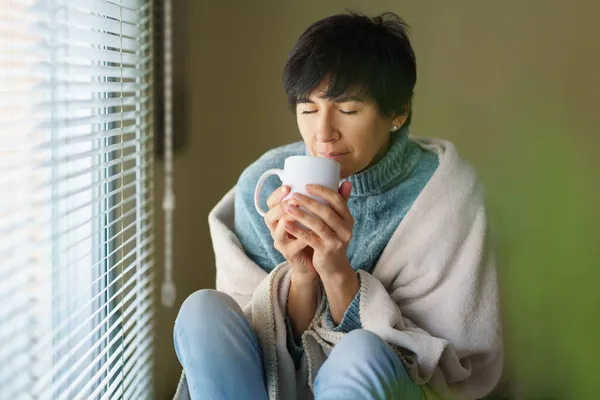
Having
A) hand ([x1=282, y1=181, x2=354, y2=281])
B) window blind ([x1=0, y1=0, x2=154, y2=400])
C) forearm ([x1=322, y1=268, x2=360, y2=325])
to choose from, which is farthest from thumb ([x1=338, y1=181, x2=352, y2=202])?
window blind ([x1=0, y1=0, x2=154, y2=400])

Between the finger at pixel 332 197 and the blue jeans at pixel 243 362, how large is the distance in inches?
5.8

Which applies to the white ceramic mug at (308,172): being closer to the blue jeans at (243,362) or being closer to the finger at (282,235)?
the finger at (282,235)

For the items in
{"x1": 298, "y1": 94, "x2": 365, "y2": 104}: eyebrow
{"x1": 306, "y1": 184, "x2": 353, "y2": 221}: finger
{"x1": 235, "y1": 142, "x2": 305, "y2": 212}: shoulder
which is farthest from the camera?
{"x1": 235, "y1": 142, "x2": 305, "y2": 212}: shoulder

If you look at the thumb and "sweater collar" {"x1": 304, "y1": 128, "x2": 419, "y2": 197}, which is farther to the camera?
"sweater collar" {"x1": 304, "y1": 128, "x2": 419, "y2": 197}

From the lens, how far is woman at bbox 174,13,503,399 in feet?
2.97

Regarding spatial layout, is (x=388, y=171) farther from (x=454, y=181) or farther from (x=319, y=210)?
(x=319, y=210)

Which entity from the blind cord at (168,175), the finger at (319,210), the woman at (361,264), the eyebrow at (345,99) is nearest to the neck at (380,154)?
the woman at (361,264)

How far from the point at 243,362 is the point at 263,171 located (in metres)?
0.34

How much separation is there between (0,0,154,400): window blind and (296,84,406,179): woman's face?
0.29 meters

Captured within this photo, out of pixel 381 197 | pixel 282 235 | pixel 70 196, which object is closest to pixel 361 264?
pixel 381 197

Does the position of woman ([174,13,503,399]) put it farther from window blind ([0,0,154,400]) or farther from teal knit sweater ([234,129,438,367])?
window blind ([0,0,154,400])

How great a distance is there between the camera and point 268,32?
55.9 inches

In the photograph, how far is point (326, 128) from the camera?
38.7 inches

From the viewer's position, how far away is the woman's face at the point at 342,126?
984 millimetres
